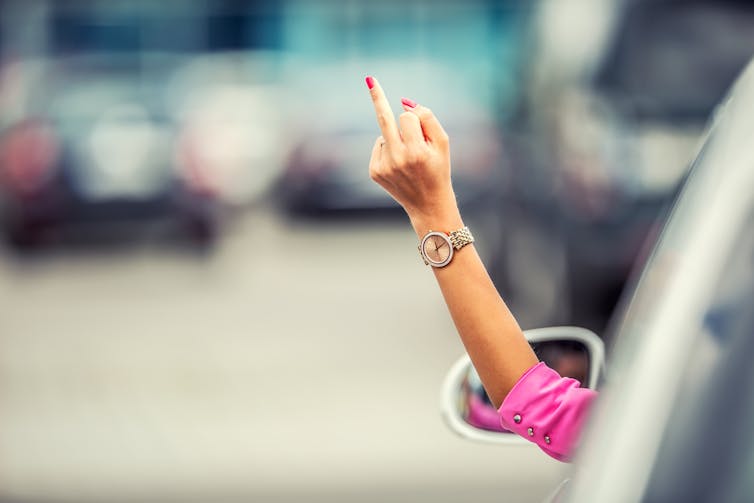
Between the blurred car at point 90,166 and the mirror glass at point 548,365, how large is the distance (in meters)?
10.5

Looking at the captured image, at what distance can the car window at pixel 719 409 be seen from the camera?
1295mm

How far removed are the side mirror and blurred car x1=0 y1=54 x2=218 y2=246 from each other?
10.4 meters

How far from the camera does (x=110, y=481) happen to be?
550 centimetres

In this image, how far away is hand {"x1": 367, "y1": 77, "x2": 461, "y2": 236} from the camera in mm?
1723

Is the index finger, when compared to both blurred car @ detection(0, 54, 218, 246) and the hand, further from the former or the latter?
blurred car @ detection(0, 54, 218, 246)

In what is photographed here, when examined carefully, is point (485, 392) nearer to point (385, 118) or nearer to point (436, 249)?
point (436, 249)

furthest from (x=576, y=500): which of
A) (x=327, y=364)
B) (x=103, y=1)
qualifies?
(x=103, y=1)

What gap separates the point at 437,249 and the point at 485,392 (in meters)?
0.38

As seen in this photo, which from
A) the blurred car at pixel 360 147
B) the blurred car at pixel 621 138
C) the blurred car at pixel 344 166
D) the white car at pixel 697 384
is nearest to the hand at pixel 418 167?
the white car at pixel 697 384

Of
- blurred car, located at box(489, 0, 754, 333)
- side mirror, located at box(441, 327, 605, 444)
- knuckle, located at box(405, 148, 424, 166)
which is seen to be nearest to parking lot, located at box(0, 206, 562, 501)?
blurred car, located at box(489, 0, 754, 333)

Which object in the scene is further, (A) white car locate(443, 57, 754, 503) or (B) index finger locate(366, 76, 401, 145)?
(B) index finger locate(366, 76, 401, 145)

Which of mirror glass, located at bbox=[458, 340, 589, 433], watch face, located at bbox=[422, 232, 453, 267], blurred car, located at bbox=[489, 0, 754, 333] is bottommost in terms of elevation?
mirror glass, located at bbox=[458, 340, 589, 433]

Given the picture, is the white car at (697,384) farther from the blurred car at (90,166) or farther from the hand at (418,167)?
the blurred car at (90,166)

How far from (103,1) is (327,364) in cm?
2109
